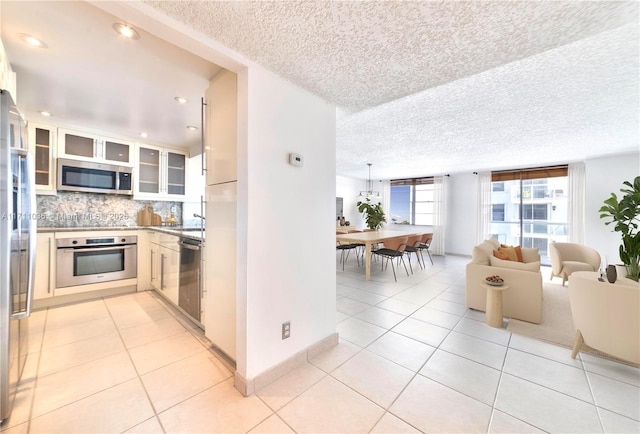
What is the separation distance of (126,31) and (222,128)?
2.49 ft

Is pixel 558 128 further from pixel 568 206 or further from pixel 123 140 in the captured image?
pixel 123 140

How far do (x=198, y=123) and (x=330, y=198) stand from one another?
6.89 feet

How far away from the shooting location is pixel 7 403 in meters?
1.33

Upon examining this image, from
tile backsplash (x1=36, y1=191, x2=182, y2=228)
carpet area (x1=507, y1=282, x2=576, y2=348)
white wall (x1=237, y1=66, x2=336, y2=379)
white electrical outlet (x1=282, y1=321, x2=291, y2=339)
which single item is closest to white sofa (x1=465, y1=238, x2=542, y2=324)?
Answer: carpet area (x1=507, y1=282, x2=576, y2=348)

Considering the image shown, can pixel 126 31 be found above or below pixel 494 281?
above

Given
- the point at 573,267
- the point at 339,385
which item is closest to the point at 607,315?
the point at 339,385

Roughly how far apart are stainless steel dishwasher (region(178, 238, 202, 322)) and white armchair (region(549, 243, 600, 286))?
5455 mm

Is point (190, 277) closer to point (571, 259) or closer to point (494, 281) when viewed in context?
point (494, 281)

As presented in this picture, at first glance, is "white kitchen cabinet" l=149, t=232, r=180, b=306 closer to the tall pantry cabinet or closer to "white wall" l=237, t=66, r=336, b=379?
the tall pantry cabinet

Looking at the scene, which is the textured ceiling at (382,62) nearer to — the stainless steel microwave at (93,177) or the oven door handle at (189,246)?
the stainless steel microwave at (93,177)

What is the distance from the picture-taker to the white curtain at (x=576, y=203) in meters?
5.31

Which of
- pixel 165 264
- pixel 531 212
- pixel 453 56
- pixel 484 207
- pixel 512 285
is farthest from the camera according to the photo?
pixel 484 207

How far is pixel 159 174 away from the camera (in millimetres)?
3875

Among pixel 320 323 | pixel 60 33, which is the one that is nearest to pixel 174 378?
pixel 320 323
